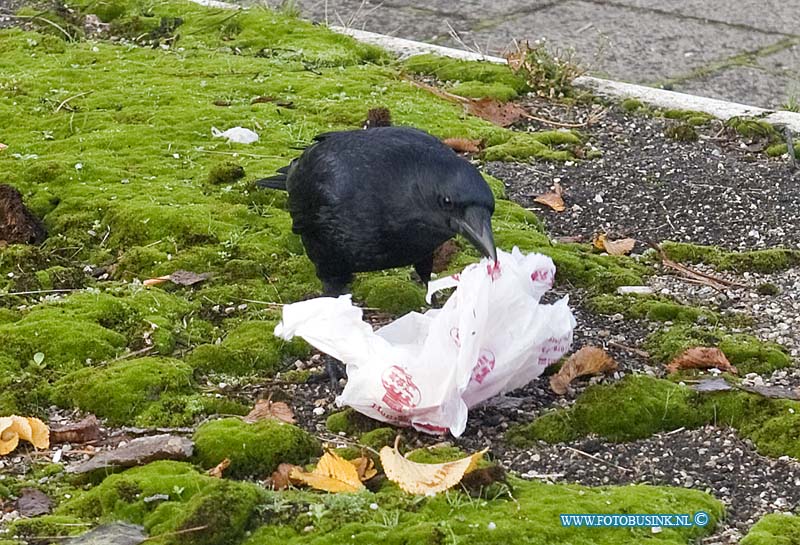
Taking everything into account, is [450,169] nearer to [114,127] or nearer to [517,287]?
[517,287]

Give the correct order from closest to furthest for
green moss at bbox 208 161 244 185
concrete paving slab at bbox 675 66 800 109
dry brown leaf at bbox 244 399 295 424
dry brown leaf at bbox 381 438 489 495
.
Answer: dry brown leaf at bbox 381 438 489 495 → dry brown leaf at bbox 244 399 295 424 → green moss at bbox 208 161 244 185 → concrete paving slab at bbox 675 66 800 109

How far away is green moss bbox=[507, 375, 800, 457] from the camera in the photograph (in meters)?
3.43

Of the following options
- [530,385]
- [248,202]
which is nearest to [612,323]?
[530,385]

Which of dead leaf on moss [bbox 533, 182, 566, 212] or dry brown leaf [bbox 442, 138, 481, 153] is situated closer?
dead leaf on moss [bbox 533, 182, 566, 212]

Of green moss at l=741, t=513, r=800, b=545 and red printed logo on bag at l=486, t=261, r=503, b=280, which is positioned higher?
red printed logo on bag at l=486, t=261, r=503, b=280

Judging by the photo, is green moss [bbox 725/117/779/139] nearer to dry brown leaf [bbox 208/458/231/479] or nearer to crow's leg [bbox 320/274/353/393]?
crow's leg [bbox 320/274/353/393]

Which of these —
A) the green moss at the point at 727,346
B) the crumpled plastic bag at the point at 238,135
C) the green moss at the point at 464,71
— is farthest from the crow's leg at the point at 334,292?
the green moss at the point at 464,71

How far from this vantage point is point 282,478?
3.14m

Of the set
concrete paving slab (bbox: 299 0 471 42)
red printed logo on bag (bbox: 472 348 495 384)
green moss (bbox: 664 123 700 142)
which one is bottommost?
concrete paving slab (bbox: 299 0 471 42)

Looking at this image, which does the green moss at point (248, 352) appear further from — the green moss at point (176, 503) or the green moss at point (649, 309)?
the green moss at point (649, 309)

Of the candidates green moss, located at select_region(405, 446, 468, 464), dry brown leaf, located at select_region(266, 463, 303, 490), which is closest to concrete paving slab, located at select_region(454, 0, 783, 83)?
green moss, located at select_region(405, 446, 468, 464)

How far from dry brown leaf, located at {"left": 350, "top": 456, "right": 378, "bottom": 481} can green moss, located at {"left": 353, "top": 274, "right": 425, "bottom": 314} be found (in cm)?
125

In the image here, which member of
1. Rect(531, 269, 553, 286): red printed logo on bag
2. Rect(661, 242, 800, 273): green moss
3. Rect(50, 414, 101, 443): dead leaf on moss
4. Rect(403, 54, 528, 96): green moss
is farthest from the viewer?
→ Rect(403, 54, 528, 96): green moss

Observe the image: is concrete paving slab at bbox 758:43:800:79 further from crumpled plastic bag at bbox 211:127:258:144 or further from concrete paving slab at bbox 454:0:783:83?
crumpled plastic bag at bbox 211:127:258:144
